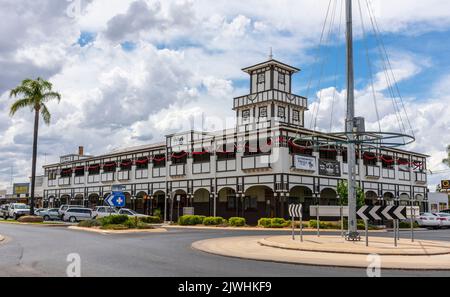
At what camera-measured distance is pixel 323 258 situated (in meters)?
14.4

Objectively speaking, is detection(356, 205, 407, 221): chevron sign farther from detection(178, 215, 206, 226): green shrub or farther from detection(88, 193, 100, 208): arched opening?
detection(88, 193, 100, 208): arched opening

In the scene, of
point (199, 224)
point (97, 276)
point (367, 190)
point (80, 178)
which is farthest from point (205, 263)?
point (80, 178)

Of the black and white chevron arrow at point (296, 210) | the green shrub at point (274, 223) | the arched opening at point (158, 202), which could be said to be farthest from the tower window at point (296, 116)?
the black and white chevron arrow at point (296, 210)

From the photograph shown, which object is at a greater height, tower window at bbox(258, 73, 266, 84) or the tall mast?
tower window at bbox(258, 73, 266, 84)

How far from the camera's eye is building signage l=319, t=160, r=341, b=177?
4263 cm

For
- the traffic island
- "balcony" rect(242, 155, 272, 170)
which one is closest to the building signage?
"balcony" rect(242, 155, 272, 170)

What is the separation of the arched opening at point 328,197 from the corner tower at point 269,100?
729 cm

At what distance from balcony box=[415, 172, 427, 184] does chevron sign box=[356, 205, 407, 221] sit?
132 ft

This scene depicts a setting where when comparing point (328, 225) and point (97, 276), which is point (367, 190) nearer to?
point (328, 225)

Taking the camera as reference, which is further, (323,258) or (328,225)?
(328,225)

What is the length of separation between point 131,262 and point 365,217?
Result: 8.83 m

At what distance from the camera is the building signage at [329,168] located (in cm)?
4263
